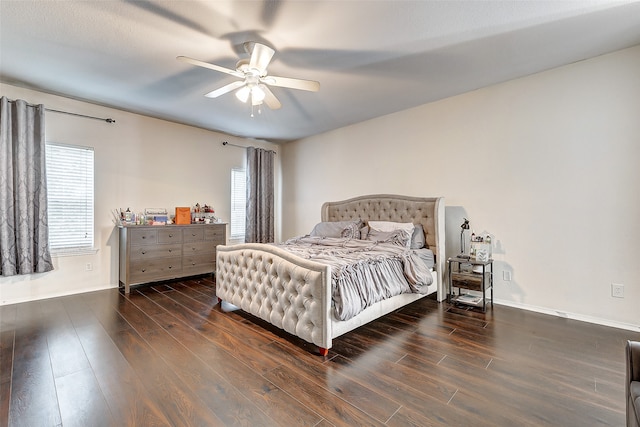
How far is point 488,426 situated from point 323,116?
425 cm

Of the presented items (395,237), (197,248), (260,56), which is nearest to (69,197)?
(197,248)

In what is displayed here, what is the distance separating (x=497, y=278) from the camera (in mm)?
3598

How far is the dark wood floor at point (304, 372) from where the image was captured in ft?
5.41

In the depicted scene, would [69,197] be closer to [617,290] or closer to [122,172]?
[122,172]

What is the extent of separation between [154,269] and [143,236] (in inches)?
21.0

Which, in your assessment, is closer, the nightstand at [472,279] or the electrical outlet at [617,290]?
the electrical outlet at [617,290]

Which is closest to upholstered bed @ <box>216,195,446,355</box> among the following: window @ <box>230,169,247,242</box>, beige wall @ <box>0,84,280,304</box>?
beige wall @ <box>0,84,280,304</box>

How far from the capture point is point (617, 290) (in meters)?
2.88

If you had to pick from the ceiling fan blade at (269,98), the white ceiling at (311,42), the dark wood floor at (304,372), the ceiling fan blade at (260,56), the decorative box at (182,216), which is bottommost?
the dark wood floor at (304,372)

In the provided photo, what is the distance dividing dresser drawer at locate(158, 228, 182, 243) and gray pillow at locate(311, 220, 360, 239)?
219 centimetres

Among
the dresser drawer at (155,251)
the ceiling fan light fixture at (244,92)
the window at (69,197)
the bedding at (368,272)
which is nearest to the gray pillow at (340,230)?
the bedding at (368,272)

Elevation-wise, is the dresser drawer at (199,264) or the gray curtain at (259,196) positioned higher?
the gray curtain at (259,196)

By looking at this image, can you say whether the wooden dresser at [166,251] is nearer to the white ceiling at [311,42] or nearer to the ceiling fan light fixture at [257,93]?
the white ceiling at [311,42]

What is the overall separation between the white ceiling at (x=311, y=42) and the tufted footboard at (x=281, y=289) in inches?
77.6
